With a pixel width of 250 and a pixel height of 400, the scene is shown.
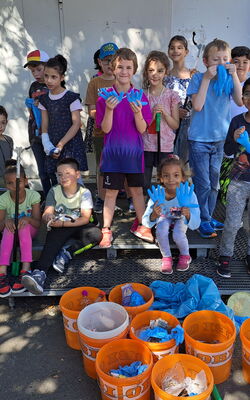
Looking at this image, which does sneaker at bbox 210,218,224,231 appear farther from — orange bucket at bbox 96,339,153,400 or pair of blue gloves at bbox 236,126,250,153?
orange bucket at bbox 96,339,153,400

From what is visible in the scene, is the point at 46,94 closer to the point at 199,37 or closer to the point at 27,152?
the point at 27,152

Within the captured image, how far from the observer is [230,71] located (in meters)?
3.29

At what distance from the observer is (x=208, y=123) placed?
3502mm

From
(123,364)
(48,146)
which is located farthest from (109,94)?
(123,364)

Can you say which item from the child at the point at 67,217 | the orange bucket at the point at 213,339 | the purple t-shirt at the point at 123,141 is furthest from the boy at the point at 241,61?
the orange bucket at the point at 213,339

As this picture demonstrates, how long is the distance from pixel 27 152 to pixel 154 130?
250cm

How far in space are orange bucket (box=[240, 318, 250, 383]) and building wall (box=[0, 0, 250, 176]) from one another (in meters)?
3.83

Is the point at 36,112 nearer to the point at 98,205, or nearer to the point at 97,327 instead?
the point at 98,205

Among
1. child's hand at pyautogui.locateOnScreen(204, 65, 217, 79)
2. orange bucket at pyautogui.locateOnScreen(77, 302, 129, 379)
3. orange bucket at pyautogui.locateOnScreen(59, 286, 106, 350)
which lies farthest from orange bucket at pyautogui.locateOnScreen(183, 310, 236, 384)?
child's hand at pyautogui.locateOnScreen(204, 65, 217, 79)

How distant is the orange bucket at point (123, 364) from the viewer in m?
2.19

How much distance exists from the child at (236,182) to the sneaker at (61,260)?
1.41 metres

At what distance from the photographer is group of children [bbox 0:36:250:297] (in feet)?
10.7

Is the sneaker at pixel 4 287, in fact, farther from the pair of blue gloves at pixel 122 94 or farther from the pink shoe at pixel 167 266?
the pair of blue gloves at pixel 122 94

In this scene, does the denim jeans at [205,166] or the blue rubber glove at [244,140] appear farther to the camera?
the denim jeans at [205,166]
